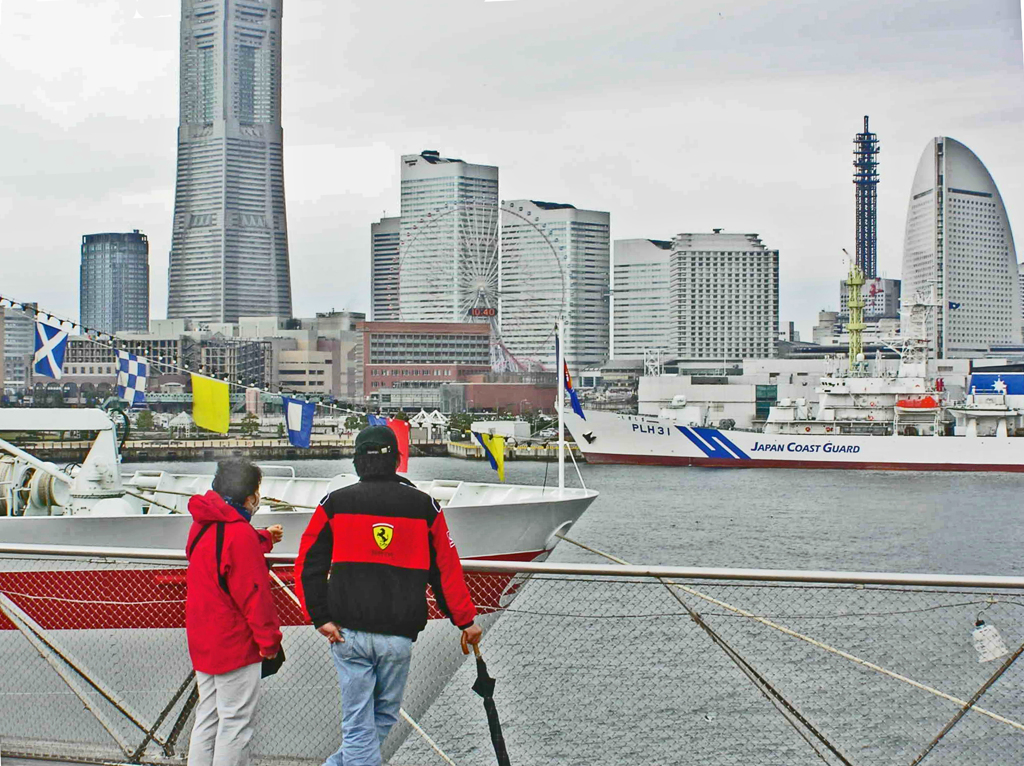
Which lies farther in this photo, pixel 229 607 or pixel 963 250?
pixel 963 250

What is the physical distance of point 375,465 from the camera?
1.90 m

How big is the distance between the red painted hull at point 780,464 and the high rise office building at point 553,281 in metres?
30.6

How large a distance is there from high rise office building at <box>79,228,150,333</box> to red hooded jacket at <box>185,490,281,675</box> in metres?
83.8

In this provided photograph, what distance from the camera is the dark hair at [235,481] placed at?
1.97 metres

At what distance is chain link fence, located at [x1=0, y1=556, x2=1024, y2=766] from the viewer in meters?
2.42

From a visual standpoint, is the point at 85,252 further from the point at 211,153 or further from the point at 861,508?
the point at 861,508

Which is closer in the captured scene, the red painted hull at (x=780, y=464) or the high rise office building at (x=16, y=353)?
the red painted hull at (x=780, y=464)

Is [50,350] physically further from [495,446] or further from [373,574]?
[373,574]

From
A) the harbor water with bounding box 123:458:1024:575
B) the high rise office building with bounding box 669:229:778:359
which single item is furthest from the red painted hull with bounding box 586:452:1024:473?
the high rise office building with bounding box 669:229:778:359

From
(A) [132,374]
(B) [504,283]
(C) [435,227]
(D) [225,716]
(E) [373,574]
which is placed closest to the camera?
(E) [373,574]

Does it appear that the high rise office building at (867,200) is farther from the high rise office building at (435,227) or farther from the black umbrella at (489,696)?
the black umbrella at (489,696)

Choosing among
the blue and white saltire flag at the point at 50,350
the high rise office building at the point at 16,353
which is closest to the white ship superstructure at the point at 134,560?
the blue and white saltire flag at the point at 50,350

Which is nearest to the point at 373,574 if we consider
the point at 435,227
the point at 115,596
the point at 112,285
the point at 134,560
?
the point at 134,560

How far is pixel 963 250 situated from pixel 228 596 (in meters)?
72.4
